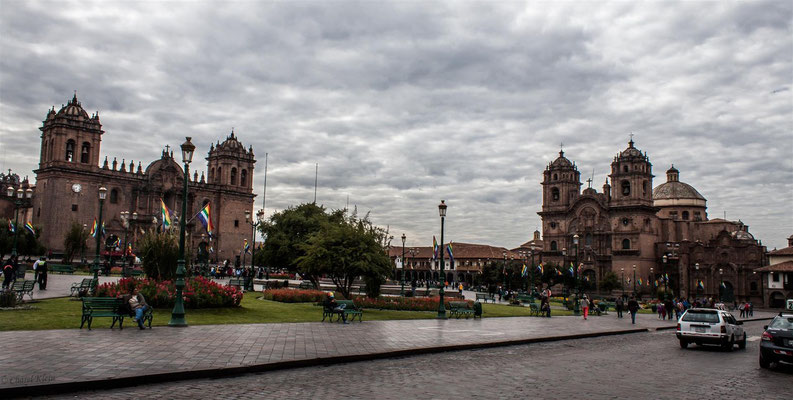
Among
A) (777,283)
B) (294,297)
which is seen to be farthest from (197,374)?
(777,283)

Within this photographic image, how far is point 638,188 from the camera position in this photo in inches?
3231

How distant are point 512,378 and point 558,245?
81551 mm

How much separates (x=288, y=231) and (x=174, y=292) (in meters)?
28.6

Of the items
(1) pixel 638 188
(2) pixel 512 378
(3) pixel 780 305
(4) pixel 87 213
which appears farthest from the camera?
(1) pixel 638 188

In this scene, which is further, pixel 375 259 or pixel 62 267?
pixel 62 267

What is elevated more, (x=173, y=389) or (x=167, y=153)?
(x=167, y=153)

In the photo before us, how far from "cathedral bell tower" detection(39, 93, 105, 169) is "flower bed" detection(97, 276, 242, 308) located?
50.5 m

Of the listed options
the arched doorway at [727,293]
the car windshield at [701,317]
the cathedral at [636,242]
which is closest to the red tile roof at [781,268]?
the cathedral at [636,242]

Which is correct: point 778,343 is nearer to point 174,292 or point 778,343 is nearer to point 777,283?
point 174,292

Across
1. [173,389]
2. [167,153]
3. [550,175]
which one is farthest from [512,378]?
[550,175]

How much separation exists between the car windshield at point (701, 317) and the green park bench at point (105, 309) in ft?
53.7

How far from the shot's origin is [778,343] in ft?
44.1

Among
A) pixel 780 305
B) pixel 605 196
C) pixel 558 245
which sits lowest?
pixel 780 305

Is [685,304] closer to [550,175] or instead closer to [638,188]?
[638,188]
